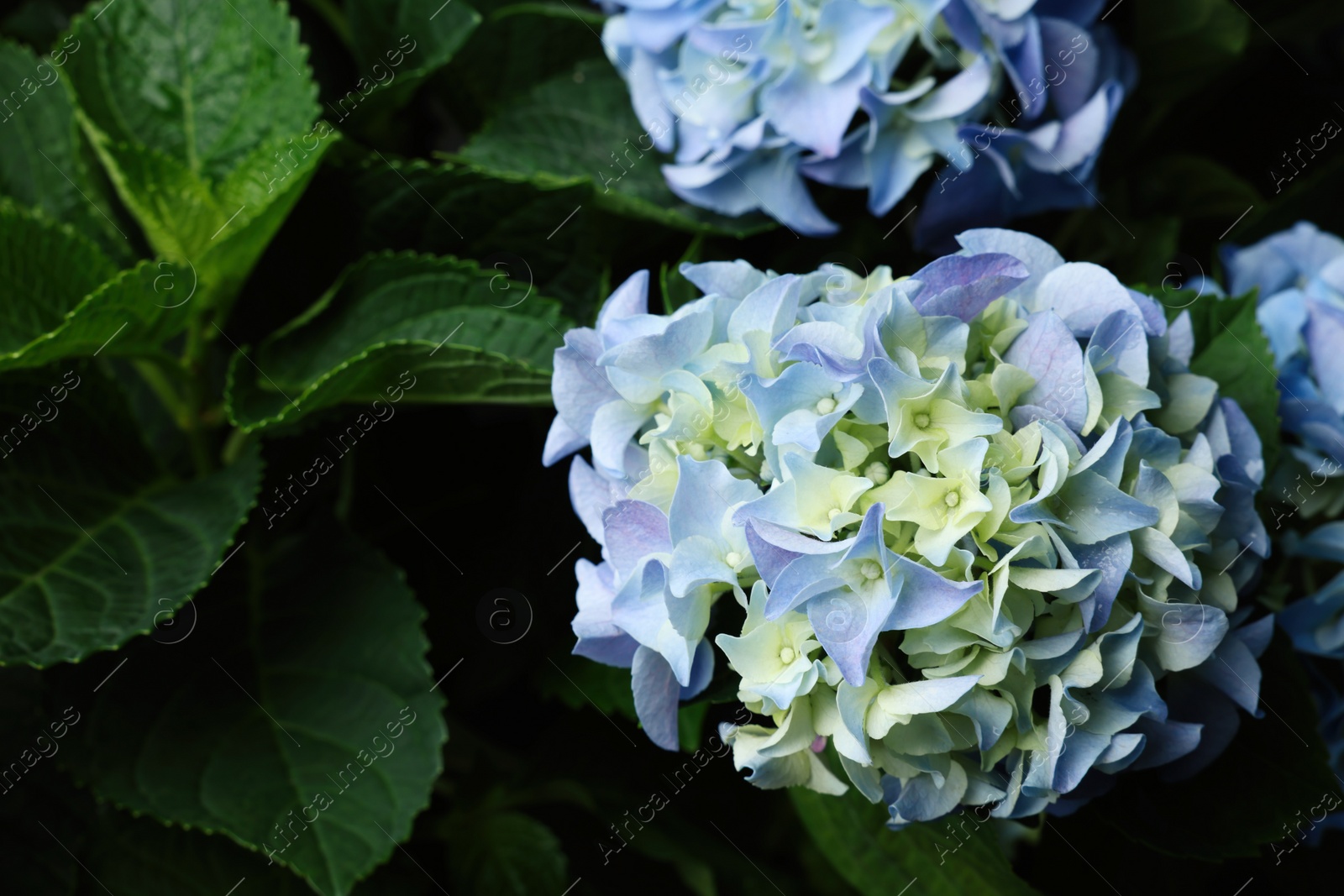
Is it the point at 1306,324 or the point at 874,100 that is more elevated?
the point at 874,100

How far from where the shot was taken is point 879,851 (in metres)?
0.56

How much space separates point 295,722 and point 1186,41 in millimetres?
627

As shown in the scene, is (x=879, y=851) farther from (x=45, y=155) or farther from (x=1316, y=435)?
(x=45, y=155)

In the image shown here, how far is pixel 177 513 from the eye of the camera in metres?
0.57

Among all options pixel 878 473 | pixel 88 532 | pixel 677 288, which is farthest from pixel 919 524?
pixel 88 532

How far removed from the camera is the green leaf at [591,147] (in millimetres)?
584

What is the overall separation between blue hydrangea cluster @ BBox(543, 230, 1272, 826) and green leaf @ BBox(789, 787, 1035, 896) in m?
0.13

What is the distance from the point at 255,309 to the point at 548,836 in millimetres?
347

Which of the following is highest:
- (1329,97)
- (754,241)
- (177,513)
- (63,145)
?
(63,145)

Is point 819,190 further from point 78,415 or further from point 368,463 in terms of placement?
point 78,415

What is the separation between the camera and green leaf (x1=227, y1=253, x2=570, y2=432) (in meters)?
0.49

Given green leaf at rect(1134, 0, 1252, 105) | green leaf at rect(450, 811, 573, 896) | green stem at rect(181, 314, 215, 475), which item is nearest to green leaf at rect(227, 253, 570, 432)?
green stem at rect(181, 314, 215, 475)

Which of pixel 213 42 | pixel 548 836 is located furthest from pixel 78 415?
pixel 548 836

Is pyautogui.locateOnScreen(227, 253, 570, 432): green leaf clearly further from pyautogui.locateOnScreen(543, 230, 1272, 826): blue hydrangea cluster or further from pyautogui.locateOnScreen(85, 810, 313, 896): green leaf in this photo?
pyautogui.locateOnScreen(85, 810, 313, 896): green leaf
